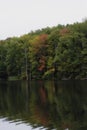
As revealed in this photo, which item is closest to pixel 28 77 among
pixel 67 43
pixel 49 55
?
pixel 49 55

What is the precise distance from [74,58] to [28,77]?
19.9 metres

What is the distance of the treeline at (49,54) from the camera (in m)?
101

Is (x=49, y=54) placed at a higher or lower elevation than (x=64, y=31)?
lower

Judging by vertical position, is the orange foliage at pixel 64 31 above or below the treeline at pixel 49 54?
above

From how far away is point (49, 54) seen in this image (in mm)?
111312

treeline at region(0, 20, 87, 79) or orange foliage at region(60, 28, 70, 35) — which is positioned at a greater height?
orange foliage at region(60, 28, 70, 35)

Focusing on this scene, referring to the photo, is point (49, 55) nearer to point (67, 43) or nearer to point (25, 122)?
point (67, 43)

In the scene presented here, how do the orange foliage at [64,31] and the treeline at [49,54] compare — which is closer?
the treeline at [49,54]

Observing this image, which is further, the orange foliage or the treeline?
the orange foliage

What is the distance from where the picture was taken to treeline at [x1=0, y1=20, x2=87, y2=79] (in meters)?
101

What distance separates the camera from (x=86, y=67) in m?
98.8

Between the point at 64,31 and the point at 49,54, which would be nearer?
the point at 64,31

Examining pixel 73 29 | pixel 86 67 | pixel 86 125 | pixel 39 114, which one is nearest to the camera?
pixel 86 125

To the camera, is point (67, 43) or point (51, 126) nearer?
point (51, 126)
